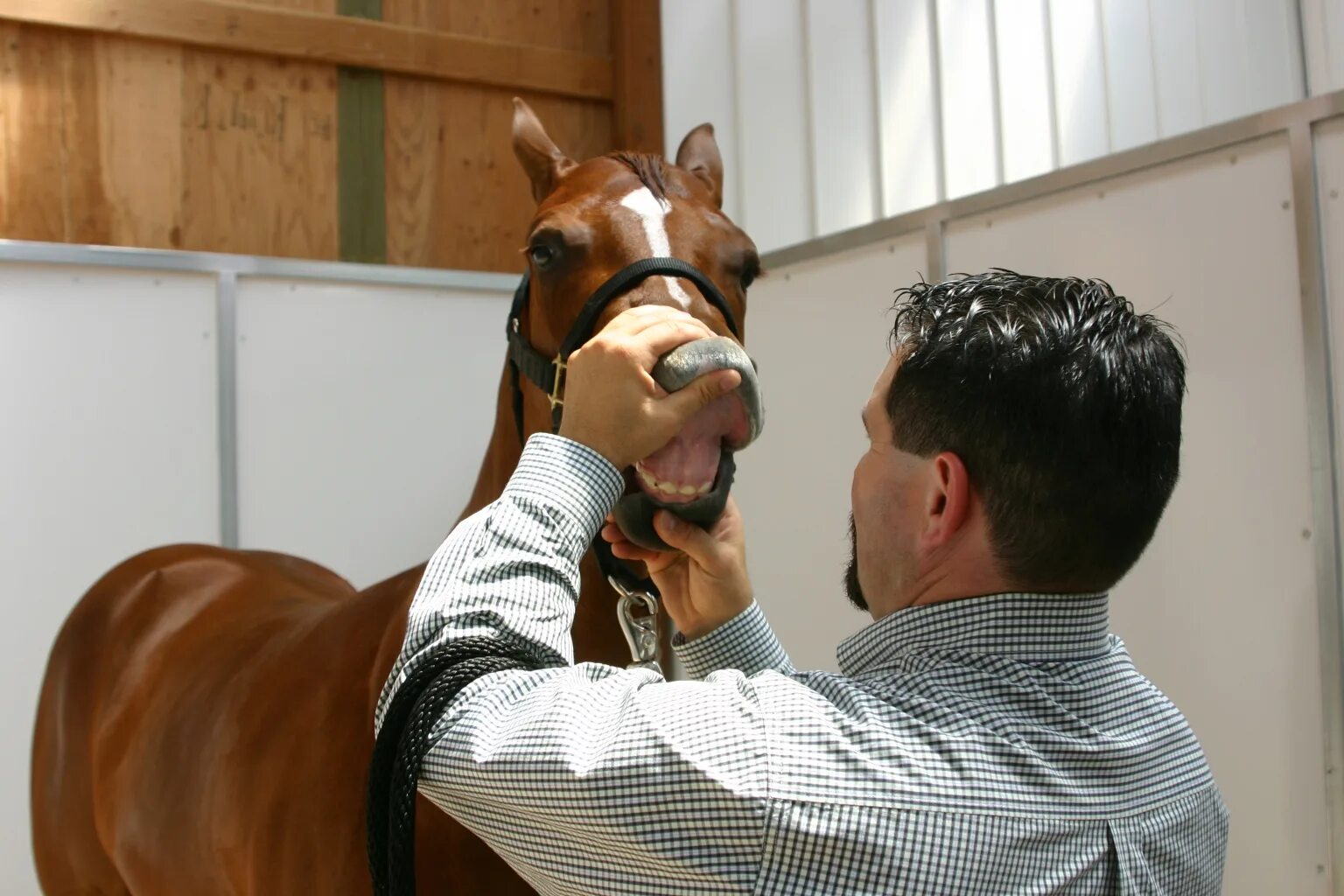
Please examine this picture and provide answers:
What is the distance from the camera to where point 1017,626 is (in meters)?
0.76

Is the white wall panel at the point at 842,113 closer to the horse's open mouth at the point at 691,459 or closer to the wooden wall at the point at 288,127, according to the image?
the wooden wall at the point at 288,127

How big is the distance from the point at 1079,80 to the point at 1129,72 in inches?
7.9

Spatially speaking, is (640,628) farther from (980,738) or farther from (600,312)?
(980,738)

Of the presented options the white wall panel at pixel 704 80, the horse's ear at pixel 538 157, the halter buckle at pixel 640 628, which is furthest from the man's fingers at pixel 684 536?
the white wall panel at pixel 704 80

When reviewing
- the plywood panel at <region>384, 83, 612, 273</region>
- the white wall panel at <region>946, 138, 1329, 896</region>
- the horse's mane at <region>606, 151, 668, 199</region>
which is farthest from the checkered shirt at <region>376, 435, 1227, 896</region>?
the plywood panel at <region>384, 83, 612, 273</region>

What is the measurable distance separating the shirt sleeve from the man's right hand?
0.19m

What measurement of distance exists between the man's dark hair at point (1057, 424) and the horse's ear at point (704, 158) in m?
0.90

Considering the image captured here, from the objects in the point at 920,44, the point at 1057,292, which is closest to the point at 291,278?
the point at 920,44

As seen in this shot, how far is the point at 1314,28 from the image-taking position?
3.11 meters

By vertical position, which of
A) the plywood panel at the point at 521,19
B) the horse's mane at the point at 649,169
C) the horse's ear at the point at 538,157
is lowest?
the horse's mane at the point at 649,169

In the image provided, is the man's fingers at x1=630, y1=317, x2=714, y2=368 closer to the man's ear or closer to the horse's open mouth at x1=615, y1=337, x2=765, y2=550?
the horse's open mouth at x1=615, y1=337, x2=765, y2=550

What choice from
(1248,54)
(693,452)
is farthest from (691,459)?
(1248,54)

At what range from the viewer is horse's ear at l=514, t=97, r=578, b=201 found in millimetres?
1582

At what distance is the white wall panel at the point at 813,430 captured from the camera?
99.6 inches
